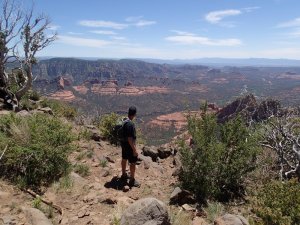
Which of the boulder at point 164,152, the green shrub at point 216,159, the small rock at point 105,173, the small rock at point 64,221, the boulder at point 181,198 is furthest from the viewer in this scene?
the boulder at point 164,152

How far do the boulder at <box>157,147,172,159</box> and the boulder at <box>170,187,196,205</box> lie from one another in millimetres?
4337

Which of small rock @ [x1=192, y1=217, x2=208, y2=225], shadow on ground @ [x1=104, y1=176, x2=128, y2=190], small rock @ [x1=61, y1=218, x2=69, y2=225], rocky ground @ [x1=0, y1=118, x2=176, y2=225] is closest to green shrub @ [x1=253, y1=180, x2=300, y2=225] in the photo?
small rock @ [x1=192, y1=217, x2=208, y2=225]

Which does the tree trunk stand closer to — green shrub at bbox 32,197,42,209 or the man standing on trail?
the man standing on trail

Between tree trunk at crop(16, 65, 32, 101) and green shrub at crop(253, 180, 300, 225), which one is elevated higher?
tree trunk at crop(16, 65, 32, 101)

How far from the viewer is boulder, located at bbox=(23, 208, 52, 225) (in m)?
5.25

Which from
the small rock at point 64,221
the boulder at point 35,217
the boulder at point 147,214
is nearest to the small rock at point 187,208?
the boulder at point 147,214

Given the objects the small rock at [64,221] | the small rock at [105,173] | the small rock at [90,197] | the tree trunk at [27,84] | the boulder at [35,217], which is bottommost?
the small rock at [105,173]

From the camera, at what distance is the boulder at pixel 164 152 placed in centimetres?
1151

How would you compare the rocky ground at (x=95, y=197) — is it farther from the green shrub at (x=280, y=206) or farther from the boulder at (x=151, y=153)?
the boulder at (x=151, y=153)

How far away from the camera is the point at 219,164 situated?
25.2 ft

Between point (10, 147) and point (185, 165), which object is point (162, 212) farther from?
point (10, 147)

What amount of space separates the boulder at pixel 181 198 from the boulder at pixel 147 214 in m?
1.53

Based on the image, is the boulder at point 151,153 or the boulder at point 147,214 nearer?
the boulder at point 147,214

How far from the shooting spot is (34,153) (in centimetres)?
691
